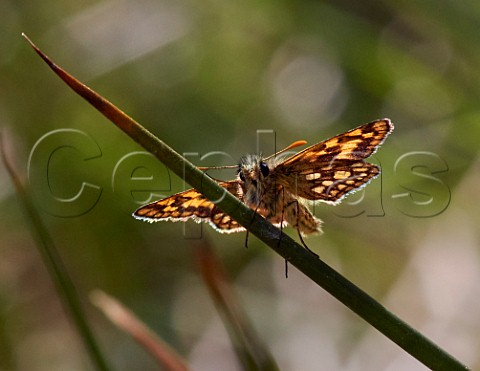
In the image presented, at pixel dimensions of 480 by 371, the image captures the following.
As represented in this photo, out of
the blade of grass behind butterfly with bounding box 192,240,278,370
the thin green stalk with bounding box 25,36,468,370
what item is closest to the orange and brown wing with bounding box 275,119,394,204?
the blade of grass behind butterfly with bounding box 192,240,278,370

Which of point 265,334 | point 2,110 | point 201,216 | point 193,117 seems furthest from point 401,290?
point 2,110

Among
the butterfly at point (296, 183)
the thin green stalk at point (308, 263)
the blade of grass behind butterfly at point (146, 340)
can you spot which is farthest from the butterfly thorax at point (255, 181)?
the thin green stalk at point (308, 263)

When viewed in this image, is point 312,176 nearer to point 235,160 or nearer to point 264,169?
point 264,169

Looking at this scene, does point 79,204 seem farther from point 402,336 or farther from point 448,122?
point 402,336

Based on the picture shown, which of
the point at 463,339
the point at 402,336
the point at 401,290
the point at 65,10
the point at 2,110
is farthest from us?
the point at 65,10

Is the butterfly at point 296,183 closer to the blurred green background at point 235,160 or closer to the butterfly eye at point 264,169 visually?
the butterfly eye at point 264,169

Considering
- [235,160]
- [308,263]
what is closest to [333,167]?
[308,263]
